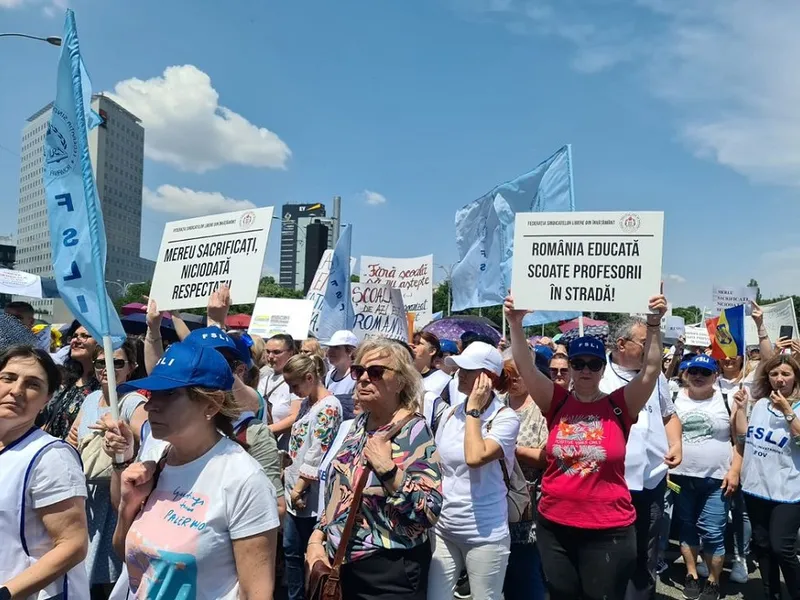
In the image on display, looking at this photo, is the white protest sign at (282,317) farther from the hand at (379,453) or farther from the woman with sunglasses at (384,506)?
the hand at (379,453)

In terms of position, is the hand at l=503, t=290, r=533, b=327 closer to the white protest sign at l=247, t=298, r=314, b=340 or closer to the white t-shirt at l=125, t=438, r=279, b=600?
the white t-shirt at l=125, t=438, r=279, b=600

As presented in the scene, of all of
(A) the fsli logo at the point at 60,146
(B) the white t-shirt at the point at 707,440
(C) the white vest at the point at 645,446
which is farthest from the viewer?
(B) the white t-shirt at the point at 707,440

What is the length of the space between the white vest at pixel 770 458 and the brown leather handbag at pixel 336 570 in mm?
3693

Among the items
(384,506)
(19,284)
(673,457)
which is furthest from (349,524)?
(19,284)

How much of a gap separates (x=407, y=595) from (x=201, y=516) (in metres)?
1.00

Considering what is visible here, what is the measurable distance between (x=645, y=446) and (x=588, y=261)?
146 cm

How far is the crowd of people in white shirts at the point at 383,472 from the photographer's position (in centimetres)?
225

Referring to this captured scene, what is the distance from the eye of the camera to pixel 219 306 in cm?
388

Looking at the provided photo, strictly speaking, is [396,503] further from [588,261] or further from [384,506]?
[588,261]

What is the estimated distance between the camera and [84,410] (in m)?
4.20

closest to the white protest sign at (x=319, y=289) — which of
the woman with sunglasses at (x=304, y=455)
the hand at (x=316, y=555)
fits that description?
the woman with sunglasses at (x=304, y=455)

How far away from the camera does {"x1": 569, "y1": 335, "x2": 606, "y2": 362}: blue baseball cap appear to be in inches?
150

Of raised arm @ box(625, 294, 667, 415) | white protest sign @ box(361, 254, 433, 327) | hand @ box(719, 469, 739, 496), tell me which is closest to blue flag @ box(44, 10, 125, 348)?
raised arm @ box(625, 294, 667, 415)

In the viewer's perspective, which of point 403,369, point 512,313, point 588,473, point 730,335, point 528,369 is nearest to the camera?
point 403,369
